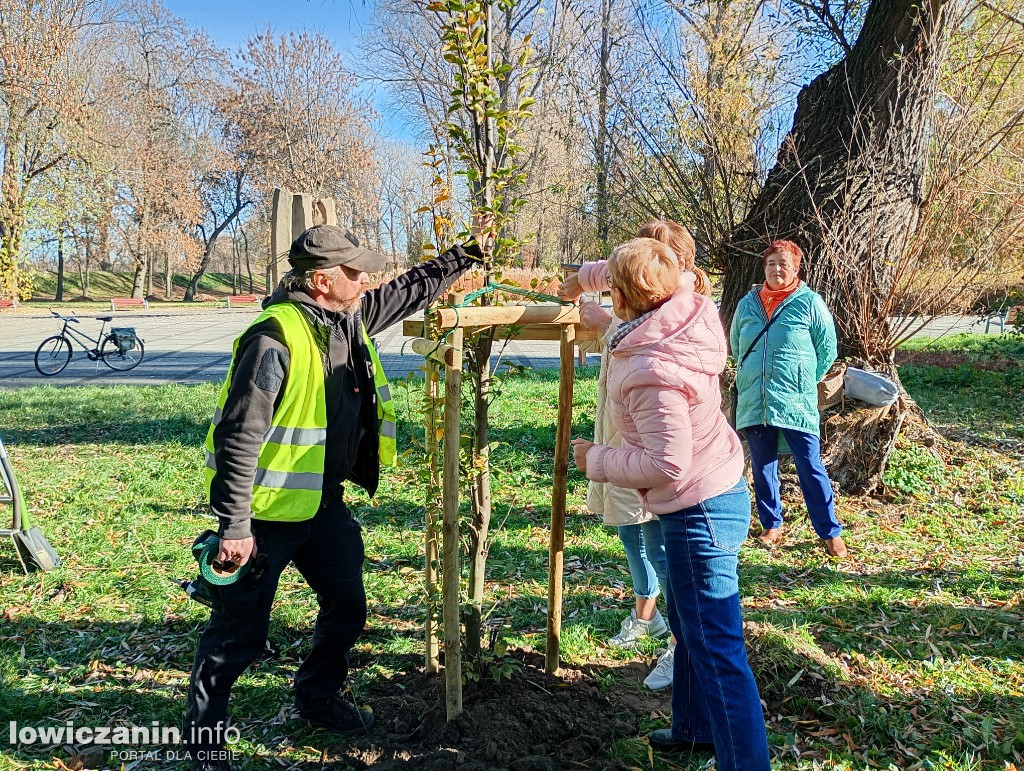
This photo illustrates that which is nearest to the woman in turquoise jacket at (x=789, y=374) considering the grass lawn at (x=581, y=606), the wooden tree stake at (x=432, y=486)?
the grass lawn at (x=581, y=606)

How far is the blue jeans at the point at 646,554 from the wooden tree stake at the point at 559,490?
0.40m

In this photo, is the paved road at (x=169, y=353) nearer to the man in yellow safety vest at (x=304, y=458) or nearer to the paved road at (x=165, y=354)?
the paved road at (x=165, y=354)

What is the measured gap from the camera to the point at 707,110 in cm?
A: 623

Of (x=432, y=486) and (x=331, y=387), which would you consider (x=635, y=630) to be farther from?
(x=331, y=387)

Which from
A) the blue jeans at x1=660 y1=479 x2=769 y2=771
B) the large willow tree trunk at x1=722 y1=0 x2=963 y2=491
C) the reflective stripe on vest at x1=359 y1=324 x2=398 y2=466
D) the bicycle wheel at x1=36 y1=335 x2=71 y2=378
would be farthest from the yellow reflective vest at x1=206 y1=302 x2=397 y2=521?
the bicycle wheel at x1=36 y1=335 x2=71 y2=378

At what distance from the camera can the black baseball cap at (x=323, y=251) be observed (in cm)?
253

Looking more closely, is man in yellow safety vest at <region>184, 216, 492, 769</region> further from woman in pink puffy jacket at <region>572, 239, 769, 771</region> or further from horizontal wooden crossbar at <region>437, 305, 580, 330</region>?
woman in pink puffy jacket at <region>572, 239, 769, 771</region>

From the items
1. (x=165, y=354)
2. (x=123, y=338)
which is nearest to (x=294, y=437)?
(x=123, y=338)

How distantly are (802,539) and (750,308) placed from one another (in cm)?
171

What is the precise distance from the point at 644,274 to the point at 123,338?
14056mm

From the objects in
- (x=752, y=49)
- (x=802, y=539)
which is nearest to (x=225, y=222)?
(x=752, y=49)

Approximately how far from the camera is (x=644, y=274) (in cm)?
224

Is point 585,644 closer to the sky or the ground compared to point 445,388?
closer to the ground

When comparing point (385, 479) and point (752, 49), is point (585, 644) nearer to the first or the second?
point (385, 479)
